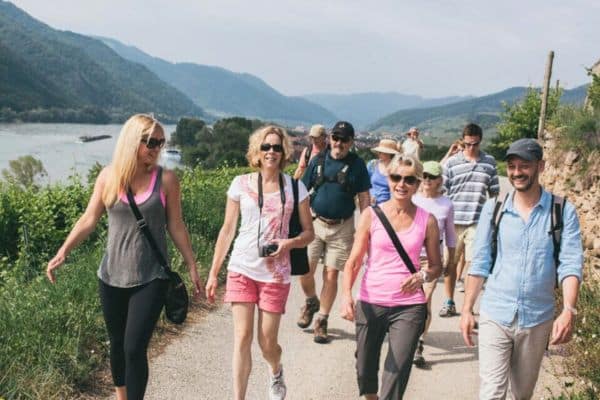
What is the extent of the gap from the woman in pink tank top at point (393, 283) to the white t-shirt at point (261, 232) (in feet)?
1.61

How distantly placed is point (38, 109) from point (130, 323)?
520ft

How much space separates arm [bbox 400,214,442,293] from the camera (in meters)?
0.80

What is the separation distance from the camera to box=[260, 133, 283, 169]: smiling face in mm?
3641

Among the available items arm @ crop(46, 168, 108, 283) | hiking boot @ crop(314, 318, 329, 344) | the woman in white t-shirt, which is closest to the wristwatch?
the woman in white t-shirt

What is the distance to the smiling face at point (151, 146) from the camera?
316cm

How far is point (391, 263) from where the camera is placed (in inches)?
126

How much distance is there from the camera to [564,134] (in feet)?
32.4

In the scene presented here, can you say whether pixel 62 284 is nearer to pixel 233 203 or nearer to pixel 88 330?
pixel 88 330

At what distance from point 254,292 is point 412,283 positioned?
3.19 ft

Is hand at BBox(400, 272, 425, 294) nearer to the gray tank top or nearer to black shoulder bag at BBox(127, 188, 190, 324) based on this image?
black shoulder bag at BBox(127, 188, 190, 324)

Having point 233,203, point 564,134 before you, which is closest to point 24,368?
point 233,203

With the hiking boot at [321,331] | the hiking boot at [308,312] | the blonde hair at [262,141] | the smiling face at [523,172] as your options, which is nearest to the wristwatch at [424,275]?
the smiling face at [523,172]

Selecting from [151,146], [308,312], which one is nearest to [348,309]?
[151,146]

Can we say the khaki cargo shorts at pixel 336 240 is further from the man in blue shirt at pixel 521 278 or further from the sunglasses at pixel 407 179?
the man in blue shirt at pixel 521 278
